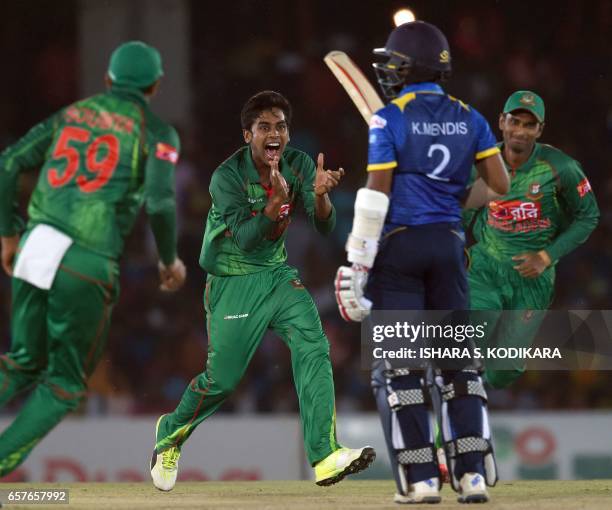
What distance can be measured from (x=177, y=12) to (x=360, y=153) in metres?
2.24

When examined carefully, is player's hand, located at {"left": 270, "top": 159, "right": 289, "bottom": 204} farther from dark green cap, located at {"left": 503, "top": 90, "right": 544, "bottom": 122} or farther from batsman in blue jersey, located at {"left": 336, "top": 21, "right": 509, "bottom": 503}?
dark green cap, located at {"left": 503, "top": 90, "right": 544, "bottom": 122}

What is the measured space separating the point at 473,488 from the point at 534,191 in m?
2.64

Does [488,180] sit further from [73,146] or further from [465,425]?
[73,146]

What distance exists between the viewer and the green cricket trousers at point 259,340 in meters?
6.34

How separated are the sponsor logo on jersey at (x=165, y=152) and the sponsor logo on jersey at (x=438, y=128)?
1.05 meters

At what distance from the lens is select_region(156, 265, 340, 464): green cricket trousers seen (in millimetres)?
6344

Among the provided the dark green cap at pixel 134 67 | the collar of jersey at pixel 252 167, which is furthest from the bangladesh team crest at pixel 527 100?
the dark green cap at pixel 134 67

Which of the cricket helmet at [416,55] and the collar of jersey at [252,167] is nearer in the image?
the cricket helmet at [416,55]

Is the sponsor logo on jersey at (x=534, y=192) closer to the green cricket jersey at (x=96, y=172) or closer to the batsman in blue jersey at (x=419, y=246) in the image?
the batsman in blue jersey at (x=419, y=246)

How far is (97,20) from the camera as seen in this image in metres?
11.8

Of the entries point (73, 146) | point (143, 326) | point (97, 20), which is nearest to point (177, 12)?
point (97, 20)

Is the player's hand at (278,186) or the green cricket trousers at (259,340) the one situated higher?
the player's hand at (278,186)

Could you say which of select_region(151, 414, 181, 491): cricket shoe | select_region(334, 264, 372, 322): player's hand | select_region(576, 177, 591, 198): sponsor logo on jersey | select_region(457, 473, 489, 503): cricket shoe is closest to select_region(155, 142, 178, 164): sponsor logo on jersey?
select_region(334, 264, 372, 322): player's hand

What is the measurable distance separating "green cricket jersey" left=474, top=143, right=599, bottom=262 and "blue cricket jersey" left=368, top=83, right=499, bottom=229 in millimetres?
2042
